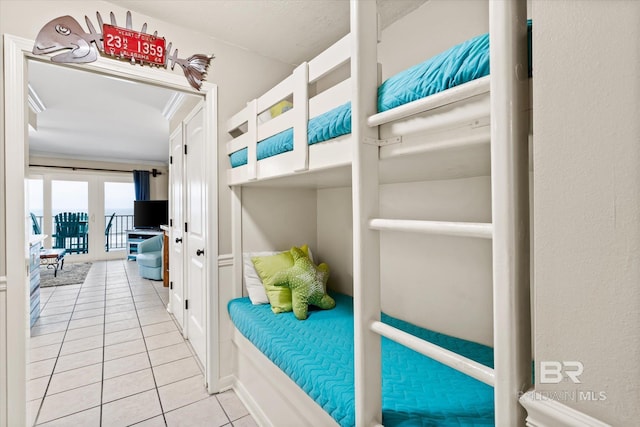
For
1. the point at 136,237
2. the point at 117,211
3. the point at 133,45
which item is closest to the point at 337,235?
the point at 133,45

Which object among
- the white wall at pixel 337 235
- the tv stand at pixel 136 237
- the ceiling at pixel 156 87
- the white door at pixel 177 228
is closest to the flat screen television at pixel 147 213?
the tv stand at pixel 136 237

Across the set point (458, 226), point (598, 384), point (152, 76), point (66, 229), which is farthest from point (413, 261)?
point (66, 229)

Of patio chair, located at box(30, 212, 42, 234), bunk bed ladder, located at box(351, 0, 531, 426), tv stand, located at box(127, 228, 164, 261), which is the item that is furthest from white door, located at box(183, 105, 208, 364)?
patio chair, located at box(30, 212, 42, 234)

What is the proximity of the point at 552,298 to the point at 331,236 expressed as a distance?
201 cm

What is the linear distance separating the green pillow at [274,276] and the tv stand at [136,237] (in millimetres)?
5546

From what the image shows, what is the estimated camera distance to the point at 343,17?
1.97 m

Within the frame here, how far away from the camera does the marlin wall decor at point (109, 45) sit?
1.59 m

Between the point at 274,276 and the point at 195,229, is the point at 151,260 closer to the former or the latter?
the point at 195,229

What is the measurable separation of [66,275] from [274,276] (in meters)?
5.60

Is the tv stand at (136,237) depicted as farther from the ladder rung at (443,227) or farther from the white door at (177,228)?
the ladder rung at (443,227)

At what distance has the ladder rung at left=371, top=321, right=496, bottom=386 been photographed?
0.63 metres

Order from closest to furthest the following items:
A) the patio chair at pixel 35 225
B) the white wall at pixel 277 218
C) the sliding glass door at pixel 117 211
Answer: the white wall at pixel 277 218 → the patio chair at pixel 35 225 → the sliding glass door at pixel 117 211

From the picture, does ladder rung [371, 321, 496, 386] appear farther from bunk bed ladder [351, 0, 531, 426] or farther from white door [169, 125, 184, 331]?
white door [169, 125, 184, 331]

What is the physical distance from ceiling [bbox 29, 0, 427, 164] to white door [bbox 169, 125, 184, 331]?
1.87ft
